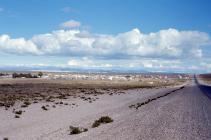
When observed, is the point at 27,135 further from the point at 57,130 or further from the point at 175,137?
the point at 175,137

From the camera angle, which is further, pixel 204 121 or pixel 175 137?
pixel 204 121

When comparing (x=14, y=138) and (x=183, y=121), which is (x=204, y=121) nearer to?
(x=183, y=121)

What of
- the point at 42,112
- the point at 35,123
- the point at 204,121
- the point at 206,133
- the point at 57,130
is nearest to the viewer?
the point at 206,133

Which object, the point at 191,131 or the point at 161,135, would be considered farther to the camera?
the point at 191,131

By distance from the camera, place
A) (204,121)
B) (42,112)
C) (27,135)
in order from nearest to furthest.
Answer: (27,135)
(204,121)
(42,112)

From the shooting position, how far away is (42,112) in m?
33.0

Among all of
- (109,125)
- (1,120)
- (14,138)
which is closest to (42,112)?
(1,120)

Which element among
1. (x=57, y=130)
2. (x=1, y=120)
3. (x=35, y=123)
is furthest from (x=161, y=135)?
(x=1, y=120)

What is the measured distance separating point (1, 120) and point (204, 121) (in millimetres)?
13396

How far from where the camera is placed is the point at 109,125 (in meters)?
23.0

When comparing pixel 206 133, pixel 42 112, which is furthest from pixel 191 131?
pixel 42 112

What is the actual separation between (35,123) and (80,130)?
5.76m

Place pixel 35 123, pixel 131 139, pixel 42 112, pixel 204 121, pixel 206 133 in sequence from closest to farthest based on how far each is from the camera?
pixel 131 139
pixel 206 133
pixel 204 121
pixel 35 123
pixel 42 112

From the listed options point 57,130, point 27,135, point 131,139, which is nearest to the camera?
point 131,139
